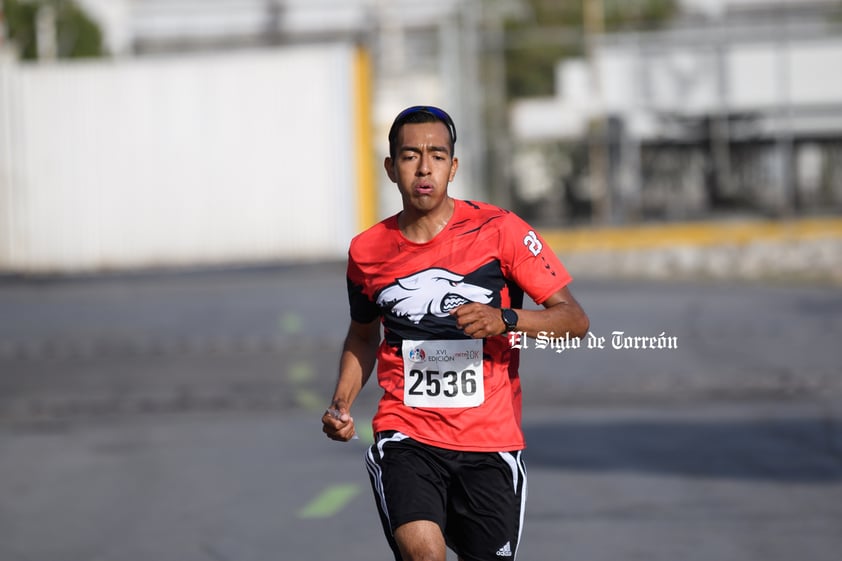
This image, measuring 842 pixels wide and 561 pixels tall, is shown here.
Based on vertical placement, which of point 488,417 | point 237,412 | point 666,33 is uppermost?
point 666,33

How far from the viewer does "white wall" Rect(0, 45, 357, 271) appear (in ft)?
89.0

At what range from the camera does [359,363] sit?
4461 mm

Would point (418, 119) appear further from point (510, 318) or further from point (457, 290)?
point (510, 318)

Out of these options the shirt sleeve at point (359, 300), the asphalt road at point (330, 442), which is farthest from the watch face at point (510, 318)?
the asphalt road at point (330, 442)

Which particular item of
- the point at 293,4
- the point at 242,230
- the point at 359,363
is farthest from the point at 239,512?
the point at 293,4

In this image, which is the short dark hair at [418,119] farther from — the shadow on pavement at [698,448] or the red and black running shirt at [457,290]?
the shadow on pavement at [698,448]

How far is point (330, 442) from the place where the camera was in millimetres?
10047

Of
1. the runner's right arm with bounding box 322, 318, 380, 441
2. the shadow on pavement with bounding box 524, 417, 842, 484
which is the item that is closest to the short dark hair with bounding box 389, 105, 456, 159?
the runner's right arm with bounding box 322, 318, 380, 441

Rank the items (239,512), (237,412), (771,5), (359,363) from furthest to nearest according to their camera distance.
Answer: (771,5) < (237,412) < (239,512) < (359,363)

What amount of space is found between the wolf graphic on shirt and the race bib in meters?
0.11

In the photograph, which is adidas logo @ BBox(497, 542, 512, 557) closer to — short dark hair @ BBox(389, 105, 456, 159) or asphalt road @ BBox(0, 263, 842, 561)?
short dark hair @ BBox(389, 105, 456, 159)

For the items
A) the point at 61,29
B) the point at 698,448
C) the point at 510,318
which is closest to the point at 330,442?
the point at 698,448

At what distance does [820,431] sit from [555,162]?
2079 centimetres

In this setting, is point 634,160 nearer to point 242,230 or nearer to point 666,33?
point 666,33
